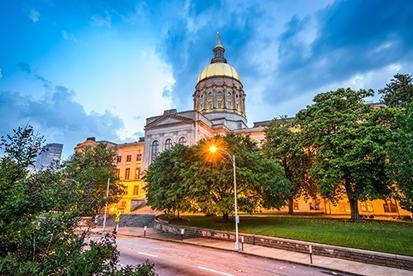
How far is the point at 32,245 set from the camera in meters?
3.81

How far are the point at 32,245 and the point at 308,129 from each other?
30.2m

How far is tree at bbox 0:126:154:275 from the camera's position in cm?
359

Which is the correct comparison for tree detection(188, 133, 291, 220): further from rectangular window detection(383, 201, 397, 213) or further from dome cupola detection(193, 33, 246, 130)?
dome cupola detection(193, 33, 246, 130)

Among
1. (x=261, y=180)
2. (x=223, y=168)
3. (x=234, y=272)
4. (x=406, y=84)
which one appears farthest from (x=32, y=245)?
(x=406, y=84)

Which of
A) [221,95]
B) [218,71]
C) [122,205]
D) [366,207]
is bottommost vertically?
[366,207]

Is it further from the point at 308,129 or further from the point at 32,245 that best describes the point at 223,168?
the point at 32,245

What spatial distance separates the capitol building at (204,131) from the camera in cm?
4475

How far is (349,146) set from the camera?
84.0ft

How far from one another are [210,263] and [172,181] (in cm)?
1382

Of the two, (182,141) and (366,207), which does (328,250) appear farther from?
(182,141)

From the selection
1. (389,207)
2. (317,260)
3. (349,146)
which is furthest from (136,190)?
(317,260)

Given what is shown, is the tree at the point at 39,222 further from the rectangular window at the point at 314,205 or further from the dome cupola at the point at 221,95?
the dome cupola at the point at 221,95

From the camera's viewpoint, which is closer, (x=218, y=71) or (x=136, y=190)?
(x=136, y=190)

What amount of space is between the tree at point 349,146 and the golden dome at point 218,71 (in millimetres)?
43925
